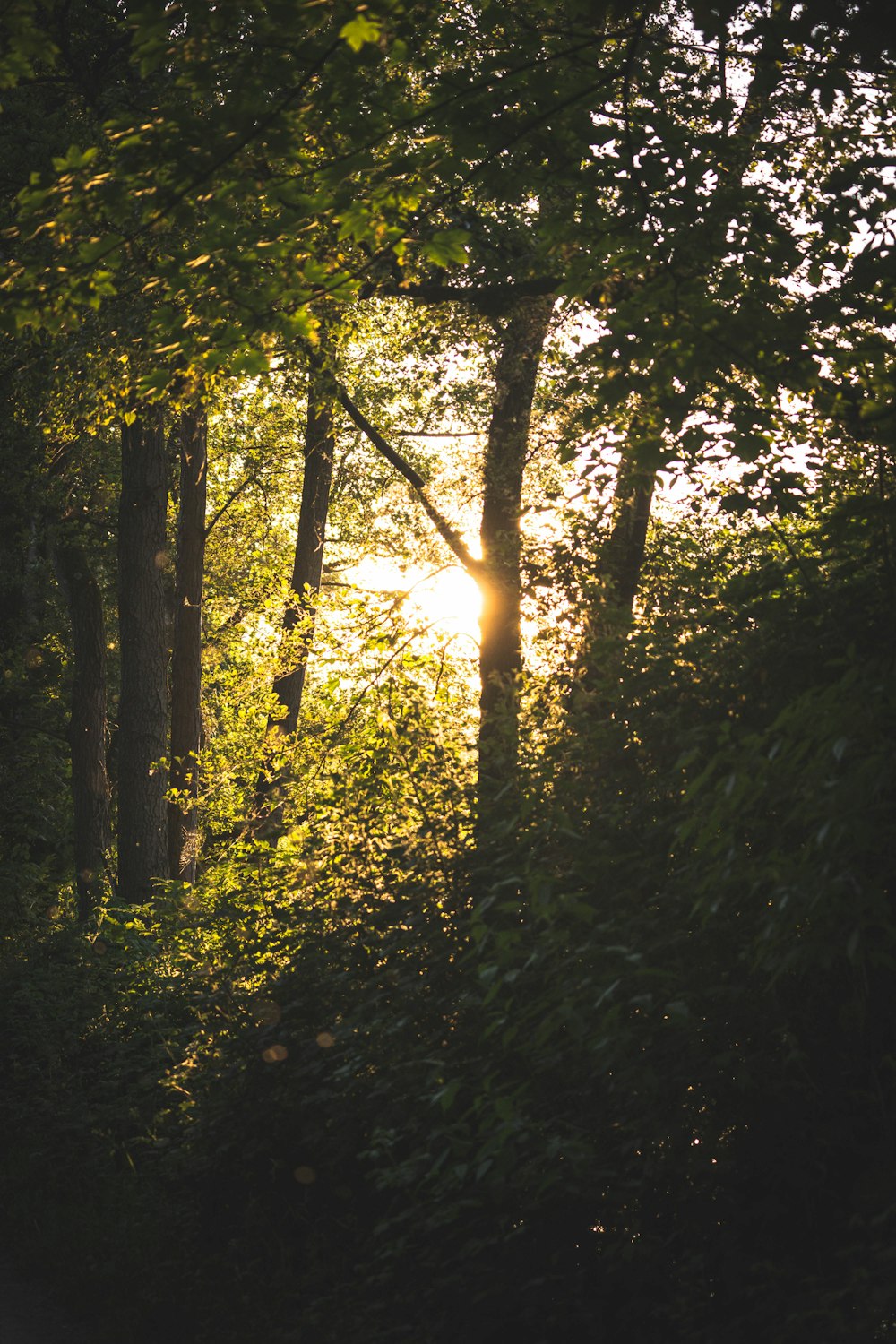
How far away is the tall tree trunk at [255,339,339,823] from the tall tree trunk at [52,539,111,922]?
2.82m

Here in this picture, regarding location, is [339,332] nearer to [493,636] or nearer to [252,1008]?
[493,636]

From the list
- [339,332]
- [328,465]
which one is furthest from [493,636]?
[328,465]

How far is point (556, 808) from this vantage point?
225 inches

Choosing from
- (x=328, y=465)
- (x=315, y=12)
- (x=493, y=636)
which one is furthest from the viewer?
(x=328, y=465)

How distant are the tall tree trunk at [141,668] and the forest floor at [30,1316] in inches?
374

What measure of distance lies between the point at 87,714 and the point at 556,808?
15.2 m

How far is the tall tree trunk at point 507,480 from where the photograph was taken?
41.0 ft

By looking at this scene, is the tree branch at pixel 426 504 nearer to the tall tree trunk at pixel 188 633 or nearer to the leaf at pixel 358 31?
the tall tree trunk at pixel 188 633

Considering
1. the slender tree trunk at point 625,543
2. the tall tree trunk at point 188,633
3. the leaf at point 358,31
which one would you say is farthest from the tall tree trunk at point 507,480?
the tall tree trunk at point 188,633

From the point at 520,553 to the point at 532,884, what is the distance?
6305 mm

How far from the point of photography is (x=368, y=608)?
14.2 meters

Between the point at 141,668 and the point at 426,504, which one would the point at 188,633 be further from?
the point at 426,504

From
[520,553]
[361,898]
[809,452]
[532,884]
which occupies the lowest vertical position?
[532,884]

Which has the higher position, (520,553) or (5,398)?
(5,398)
